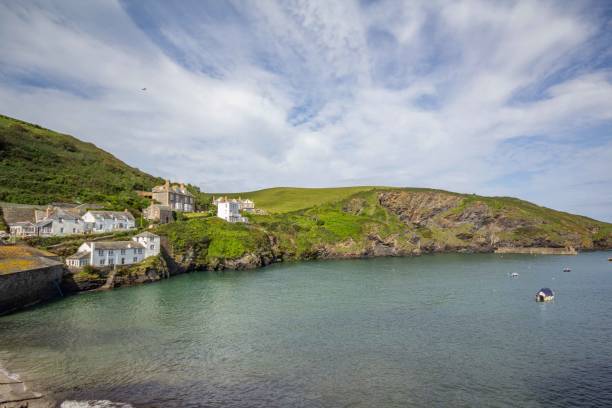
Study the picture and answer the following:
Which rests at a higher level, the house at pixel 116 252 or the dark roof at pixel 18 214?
the dark roof at pixel 18 214

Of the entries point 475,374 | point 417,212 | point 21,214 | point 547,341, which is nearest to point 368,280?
point 547,341

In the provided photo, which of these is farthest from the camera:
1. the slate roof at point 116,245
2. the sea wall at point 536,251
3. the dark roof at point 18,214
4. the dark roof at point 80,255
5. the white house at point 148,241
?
the sea wall at point 536,251

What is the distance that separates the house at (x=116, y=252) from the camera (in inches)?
2810

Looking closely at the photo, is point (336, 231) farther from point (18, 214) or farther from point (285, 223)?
point (18, 214)

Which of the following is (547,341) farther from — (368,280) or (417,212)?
(417,212)

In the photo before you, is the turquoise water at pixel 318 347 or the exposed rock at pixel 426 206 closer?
the turquoise water at pixel 318 347

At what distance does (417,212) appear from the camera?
197 m

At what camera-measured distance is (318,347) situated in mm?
38344

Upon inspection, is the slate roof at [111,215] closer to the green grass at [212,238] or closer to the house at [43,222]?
the house at [43,222]

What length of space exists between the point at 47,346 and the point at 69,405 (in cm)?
1579

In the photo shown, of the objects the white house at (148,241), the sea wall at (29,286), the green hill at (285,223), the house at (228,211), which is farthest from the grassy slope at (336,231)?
the sea wall at (29,286)

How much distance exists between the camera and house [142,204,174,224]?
108750mm

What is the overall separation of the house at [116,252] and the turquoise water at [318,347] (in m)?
8.80

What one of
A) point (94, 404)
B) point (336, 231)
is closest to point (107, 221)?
point (94, 404)
